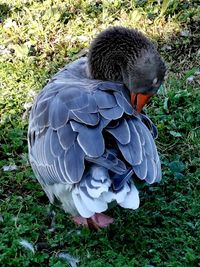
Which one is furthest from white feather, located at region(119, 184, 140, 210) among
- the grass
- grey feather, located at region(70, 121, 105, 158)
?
the grass

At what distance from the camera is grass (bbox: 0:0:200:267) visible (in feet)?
14.8

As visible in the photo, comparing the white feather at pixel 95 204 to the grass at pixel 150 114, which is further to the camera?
the grass at pixel 150 114

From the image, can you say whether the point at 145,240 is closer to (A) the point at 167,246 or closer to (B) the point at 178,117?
(A) the point at 167,246

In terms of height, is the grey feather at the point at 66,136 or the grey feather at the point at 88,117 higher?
the grey feather at the point at 88,117

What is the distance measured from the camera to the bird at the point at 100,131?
13.7 ft

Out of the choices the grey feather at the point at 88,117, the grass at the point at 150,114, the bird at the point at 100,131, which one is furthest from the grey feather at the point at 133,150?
the grass at the point at 150,114

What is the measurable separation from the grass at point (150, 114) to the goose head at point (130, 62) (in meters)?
0.75

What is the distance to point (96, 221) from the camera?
15.3 feet

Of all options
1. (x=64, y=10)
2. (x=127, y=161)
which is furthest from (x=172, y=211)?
(x=64, y=10)

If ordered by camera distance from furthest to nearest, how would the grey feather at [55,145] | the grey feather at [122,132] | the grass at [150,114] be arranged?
the grass at [150,114] → the grey feather at [55,145] → the grey feather at [122,132]

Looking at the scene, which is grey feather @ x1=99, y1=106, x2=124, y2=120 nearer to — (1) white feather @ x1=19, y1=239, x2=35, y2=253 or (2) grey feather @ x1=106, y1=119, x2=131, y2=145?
(2) grey feather @ x1=106, y1=119, x2=131, y2=145

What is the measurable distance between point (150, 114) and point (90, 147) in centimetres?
200

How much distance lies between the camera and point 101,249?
4.52m

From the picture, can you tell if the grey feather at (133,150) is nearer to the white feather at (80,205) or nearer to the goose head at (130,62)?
the white feather at (80,205)
